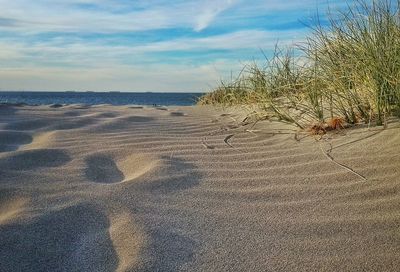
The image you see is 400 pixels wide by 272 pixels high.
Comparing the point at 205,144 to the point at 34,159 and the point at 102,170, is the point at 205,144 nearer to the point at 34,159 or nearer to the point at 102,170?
the point at 102,170

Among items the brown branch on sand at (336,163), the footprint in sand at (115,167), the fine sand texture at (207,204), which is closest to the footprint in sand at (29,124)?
the fine sand texture at (207,204)

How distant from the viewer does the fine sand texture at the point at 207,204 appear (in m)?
1.44

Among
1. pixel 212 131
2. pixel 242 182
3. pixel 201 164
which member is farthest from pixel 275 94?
pixel 242 182

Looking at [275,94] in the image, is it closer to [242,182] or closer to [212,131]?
[212,131]

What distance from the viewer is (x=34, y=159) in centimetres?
254

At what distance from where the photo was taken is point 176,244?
1519 millimetres

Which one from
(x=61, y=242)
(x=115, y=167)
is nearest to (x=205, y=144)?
(x=115, y=167)

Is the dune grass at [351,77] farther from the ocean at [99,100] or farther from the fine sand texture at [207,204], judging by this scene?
the ocean at [99,100]

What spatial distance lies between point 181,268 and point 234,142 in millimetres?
1652

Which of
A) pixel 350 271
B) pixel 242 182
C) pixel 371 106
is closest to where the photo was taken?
pixel 350 271

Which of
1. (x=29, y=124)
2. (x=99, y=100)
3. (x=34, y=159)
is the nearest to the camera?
(x=34, y=159)

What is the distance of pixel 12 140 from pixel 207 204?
1801 mm

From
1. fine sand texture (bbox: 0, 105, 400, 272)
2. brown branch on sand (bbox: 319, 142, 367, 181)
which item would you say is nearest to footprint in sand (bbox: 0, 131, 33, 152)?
fine sand texture (bbox: 0, 105, 400, 272)

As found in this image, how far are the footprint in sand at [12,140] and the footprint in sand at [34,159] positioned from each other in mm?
317
